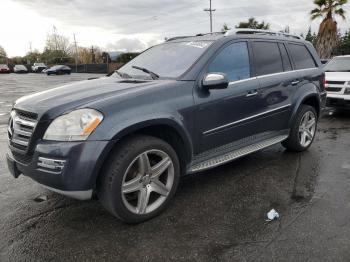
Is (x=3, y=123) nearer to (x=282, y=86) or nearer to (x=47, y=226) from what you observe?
(x=47, y=226)

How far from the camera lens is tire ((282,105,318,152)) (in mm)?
5312

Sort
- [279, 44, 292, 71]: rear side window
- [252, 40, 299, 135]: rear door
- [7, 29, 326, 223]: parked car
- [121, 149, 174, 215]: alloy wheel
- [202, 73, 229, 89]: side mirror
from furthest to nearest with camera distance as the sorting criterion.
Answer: [279, 44, 292, 71]: rear side window, [252, 40, 299, 135]: rear door, [202, 73, 229, 89]: side mirror, [121, 149, 174, 215]: alloy wheel, [7, 29, 326, 223]: parked car

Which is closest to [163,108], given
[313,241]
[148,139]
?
[148,139]

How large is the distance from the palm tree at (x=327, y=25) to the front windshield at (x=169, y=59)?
23585 millimetres

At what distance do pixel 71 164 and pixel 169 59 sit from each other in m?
1.93

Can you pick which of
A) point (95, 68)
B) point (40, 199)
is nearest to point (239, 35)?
point (40, 199)

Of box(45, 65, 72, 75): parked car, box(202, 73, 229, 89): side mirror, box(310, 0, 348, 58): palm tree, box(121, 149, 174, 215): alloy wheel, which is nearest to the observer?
box(121, 149, 174, 215): alloy wheel

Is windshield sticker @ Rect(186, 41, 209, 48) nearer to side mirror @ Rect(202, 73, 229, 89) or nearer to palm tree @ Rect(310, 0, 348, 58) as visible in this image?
side mirror @ Rect(202, 73, 229, 89)

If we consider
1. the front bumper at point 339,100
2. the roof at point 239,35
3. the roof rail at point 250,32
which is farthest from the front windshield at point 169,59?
the front bumper at point 339,100

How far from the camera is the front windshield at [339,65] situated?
377 inches

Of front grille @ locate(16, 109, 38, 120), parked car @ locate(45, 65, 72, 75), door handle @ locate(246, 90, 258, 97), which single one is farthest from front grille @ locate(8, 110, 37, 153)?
parked car @ locate(45, 65, 72, 75)

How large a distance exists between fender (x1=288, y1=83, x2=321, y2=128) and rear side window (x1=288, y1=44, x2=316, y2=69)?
323 millimetres

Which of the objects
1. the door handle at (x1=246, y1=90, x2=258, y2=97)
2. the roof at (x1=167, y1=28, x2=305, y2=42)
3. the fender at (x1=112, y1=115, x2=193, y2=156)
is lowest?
the fender at (x1=112, y1=115, x2=193, y2=156)

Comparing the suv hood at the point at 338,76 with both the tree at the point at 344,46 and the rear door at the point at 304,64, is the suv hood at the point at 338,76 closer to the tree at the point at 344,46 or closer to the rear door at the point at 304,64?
the rear door at the point at 304,64
